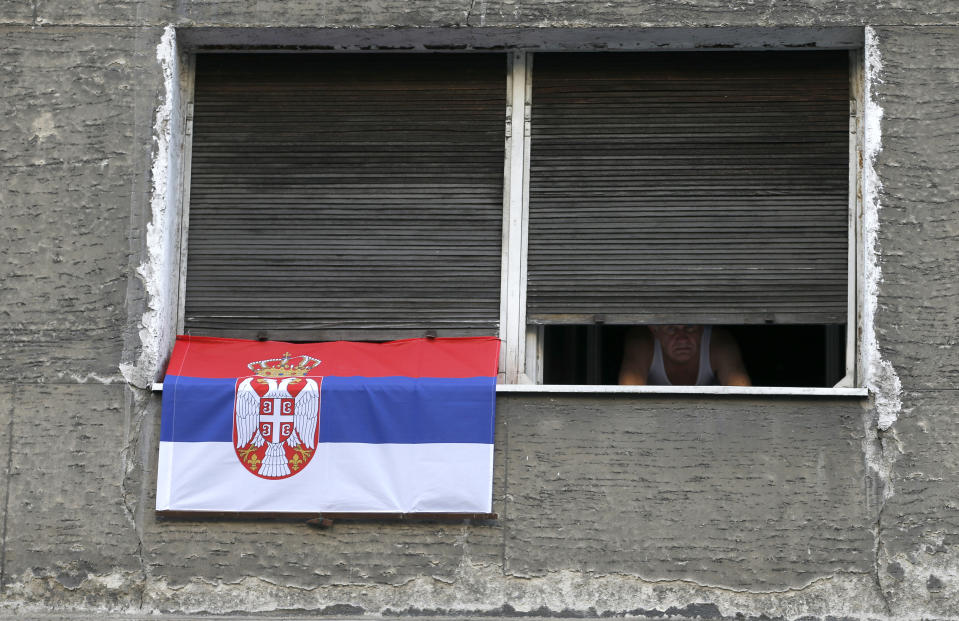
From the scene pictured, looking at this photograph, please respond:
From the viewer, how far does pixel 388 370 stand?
587 centimetres

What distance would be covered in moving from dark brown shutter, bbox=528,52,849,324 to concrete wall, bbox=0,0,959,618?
0.28m

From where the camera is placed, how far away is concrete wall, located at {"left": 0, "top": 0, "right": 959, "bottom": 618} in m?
5.55

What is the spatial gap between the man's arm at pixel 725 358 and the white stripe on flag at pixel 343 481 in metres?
1.31

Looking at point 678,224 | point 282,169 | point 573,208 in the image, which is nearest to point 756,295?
point 678,224

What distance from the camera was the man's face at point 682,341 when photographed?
6.19m

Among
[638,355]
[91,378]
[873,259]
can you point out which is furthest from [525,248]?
[91,378]

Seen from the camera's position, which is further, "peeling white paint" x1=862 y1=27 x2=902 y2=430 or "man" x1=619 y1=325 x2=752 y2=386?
"man" x1=619 y1=325 x2=752 y2=386

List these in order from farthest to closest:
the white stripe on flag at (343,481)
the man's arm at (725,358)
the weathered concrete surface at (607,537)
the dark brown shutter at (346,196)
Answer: the man's arm at (725,358)
the dark brown shutter at (346,196)
the white stripe on flag at (343,481)
the weathered concrete surface at (607,537)

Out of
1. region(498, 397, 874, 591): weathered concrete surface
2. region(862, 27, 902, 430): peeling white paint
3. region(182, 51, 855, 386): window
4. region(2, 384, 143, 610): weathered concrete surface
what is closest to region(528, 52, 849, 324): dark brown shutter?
region(182, 51, 855, 386): window

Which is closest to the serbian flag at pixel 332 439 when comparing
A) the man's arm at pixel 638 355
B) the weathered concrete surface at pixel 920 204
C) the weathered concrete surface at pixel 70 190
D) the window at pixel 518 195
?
the window at pixel 518 195

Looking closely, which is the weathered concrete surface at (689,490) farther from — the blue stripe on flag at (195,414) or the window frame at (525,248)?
the blue stripe on flag at (195,414)

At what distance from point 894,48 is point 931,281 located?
1137 mm

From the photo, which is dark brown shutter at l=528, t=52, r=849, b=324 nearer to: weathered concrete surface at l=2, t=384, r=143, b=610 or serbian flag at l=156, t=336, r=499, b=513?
serbian flag at l=156, t=336, r=499, b=513

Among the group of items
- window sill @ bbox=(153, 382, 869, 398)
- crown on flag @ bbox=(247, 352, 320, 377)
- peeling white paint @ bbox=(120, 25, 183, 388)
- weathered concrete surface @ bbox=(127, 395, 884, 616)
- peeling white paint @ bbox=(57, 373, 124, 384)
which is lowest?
weathered concrete surface @ bbox=(127, 395, 884, 616)
